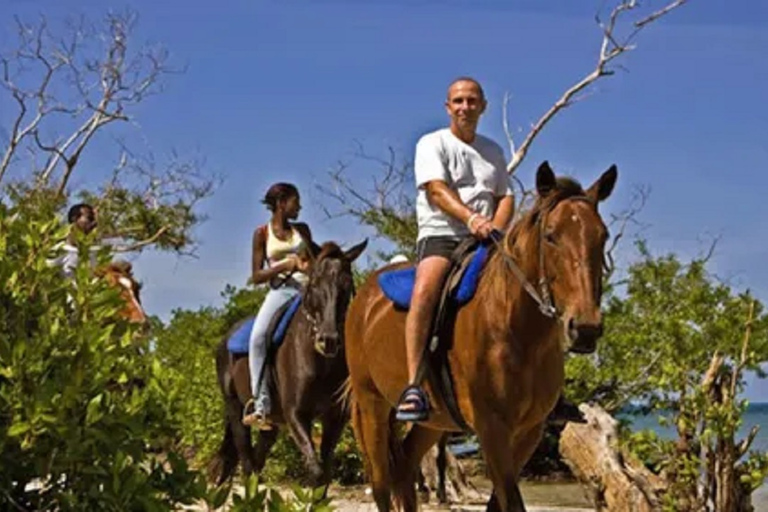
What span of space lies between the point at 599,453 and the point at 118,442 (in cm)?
537

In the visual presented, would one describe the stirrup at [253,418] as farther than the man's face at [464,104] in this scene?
Yes

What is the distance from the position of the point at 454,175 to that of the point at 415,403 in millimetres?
1190

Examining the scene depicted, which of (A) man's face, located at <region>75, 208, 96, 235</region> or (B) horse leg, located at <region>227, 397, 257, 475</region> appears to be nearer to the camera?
(A) man's face, located at <region>75, 208, 96, 235</region>

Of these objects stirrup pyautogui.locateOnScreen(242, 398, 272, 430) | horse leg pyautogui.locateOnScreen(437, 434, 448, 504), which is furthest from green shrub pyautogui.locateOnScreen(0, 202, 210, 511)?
horse leg pyautogui.locateOnScreen(437, 434, 448, 504)

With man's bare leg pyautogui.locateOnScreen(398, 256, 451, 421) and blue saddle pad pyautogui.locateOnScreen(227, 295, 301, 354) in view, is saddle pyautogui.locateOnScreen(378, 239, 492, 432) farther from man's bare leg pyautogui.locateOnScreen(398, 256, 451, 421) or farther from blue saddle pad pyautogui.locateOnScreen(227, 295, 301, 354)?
blue saddle pad pyautogui.locateOnScreen(227, 295, 301, 354)

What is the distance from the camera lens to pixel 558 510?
12203 millimetres

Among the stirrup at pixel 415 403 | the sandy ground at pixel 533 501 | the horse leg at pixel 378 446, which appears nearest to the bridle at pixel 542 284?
the stirrup at pixel 415 403

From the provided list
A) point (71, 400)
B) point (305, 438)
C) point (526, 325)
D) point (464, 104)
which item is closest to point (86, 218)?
point (305, 438)

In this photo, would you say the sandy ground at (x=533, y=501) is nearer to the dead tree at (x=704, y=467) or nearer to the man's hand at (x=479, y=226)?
the dead tree at (x=704, y=467)

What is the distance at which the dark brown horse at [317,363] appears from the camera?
31.6 feet

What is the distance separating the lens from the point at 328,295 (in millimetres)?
9648

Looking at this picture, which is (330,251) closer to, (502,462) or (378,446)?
(378,446)

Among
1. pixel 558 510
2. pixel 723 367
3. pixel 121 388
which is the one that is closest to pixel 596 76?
pixel 558 510

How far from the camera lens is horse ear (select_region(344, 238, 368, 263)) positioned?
32.5ft
